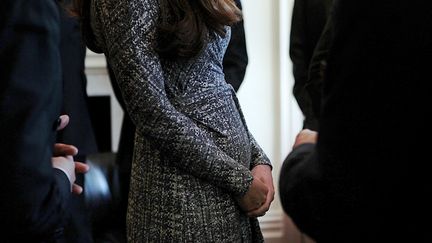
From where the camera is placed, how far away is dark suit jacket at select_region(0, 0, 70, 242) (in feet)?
2.38

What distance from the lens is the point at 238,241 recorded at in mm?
1183

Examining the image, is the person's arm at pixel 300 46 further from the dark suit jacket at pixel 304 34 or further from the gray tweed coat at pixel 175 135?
the gray tweed coat at pixel 175 135

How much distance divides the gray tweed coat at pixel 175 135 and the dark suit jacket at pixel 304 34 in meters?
0.72

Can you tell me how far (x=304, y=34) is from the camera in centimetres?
195

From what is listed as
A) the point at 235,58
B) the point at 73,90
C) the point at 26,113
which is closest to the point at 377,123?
the point at 26,113

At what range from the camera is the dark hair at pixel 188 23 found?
1.10 metres

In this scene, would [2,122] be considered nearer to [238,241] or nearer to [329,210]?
[329,210]

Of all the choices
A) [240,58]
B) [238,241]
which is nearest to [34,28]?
[238,241]

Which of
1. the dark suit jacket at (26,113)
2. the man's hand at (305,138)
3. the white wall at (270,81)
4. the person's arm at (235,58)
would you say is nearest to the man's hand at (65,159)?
the dark suit jacket at (26,113)

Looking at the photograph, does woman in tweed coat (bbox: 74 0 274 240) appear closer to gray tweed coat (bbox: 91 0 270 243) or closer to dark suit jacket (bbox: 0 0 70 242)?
gray tweed coat (bbox: 91 0 270 243)

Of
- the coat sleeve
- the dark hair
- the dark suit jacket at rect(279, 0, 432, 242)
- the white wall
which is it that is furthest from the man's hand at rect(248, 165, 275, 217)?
the white wall

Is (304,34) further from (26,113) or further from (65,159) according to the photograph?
(26,113)

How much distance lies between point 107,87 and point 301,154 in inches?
88.6

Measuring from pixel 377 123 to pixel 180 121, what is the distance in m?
0.45
